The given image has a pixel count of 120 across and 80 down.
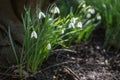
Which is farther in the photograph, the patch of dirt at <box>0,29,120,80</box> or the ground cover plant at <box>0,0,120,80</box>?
the patch of dirt at <box>0,29,120,80</box>

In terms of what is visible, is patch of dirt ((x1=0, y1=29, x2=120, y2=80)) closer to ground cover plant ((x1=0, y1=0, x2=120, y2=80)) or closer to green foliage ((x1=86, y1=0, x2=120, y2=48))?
ground cover plant ((x1=0, y1=0, x2=120, y2=80))

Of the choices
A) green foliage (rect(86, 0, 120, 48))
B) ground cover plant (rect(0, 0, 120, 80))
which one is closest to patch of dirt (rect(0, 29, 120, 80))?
ground cover plant (rect(0, 0, 120, 80))

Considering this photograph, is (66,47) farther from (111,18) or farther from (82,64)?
(111,18)

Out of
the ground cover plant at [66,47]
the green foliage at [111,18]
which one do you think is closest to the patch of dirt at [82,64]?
the ground cover plant at [66,47]

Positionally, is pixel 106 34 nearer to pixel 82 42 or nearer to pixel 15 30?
pixel 82 42

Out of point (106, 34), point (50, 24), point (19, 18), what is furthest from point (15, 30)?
point (106, 34)

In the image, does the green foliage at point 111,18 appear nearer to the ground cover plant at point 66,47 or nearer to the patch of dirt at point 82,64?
the ground cover plant at point 66,47

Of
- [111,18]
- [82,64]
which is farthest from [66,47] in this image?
[111,18]
